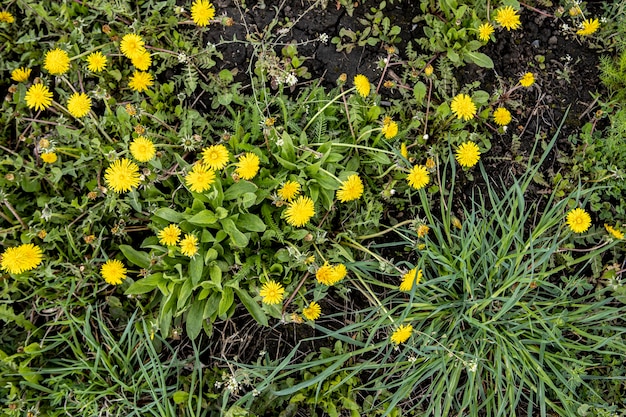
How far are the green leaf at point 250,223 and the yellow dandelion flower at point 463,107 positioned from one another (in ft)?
3.56

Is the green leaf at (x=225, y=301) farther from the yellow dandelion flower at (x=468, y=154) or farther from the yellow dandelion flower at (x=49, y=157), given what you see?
the yellow dandelion flower at (x=468, y=154)

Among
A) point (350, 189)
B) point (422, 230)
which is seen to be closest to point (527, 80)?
point (422, 230)

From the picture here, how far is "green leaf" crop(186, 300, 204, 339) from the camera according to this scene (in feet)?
7.41

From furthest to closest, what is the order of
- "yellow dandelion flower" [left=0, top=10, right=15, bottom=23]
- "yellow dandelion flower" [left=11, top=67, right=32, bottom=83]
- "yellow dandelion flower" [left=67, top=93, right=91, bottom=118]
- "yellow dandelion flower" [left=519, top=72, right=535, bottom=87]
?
"yellow dandelion flower" [left=519, top=72, right=535, bottom=87] → "yellow dandelion flower" [left=0, top=10, right=15, bottom=23] → "yellow dandelion flower" [left=11, top=67, right=32, bottom=83] → "yellow dandelion flower" [left=67, top=93, right=91, bottom=118]

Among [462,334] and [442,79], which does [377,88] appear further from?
[462,334]

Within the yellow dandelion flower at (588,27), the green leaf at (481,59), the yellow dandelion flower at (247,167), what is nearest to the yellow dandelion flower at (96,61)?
the yellow dandelion flower at (247,167)

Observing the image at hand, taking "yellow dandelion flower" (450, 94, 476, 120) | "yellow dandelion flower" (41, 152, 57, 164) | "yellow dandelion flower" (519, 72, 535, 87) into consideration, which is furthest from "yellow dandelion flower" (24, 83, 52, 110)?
"yellow dandelion flower" (519, 72, 535, 87)

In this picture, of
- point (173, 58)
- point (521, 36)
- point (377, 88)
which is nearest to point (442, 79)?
point (377, 88)

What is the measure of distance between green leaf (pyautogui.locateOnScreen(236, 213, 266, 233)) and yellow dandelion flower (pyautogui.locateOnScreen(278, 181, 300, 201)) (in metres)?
0.15

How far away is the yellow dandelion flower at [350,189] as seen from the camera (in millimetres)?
2229

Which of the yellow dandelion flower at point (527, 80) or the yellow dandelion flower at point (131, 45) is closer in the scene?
the yellow dandelion flower at point (131, 45)

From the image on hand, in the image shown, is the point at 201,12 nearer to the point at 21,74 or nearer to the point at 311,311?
the point at 21,74

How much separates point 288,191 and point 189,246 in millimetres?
484

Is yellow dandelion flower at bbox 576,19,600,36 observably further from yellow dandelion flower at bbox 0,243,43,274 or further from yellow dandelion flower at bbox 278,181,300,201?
yellow dandelion flower at bbox 0,243,43,274
